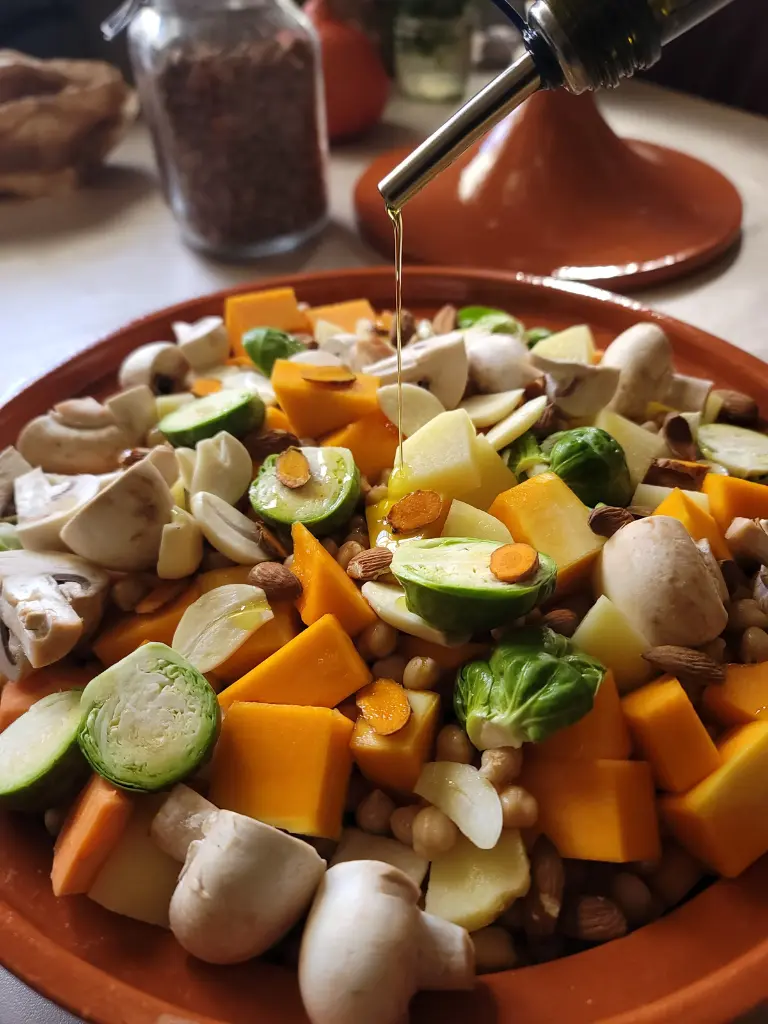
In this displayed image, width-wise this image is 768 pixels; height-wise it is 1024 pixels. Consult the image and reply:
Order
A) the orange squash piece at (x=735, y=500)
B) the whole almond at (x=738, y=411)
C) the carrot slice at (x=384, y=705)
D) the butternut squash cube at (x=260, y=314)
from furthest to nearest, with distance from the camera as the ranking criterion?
the butternut squash cube at (x=260, y=314), the whole almond at (x=738, y=411), the orange squash piece at (x=735, y=500), the carrot slice at (x=384, y=705)

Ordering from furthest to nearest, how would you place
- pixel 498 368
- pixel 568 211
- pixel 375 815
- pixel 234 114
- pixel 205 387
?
pixel 568 211 → pixel 234 114 → pixel 205 387 → pixel 498 368 → pixel 375 815

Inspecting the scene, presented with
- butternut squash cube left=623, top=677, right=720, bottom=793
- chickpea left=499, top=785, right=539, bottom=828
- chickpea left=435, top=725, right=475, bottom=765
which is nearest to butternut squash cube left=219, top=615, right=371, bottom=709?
chickpea left=435, top=725, right=475, bottom=765

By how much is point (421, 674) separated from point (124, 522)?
43cm

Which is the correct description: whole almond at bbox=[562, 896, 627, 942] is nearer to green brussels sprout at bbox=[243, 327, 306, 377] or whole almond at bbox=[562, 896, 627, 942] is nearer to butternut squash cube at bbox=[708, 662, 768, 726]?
butternut squash cube at bbox=[708, 662, 768, 726]

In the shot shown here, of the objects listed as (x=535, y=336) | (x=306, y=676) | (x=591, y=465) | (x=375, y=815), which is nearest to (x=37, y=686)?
(x=306, y=676)

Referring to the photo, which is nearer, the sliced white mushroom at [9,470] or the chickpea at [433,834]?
the chickpea at [433,834]

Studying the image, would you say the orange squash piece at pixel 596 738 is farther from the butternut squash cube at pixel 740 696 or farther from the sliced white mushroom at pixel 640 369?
the sliced white mushroom at pixel 640 369

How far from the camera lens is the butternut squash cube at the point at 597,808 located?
864 mm

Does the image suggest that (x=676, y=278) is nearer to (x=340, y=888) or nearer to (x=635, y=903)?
(x=635, y=903)

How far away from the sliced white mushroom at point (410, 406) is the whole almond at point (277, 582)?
31 centimetres

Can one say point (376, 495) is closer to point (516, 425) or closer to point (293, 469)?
point (293, 469)

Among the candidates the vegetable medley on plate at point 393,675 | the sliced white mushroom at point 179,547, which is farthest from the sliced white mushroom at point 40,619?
the sliced white mushroom at point 179,547

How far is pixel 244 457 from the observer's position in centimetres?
123

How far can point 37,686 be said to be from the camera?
1.04 meters
